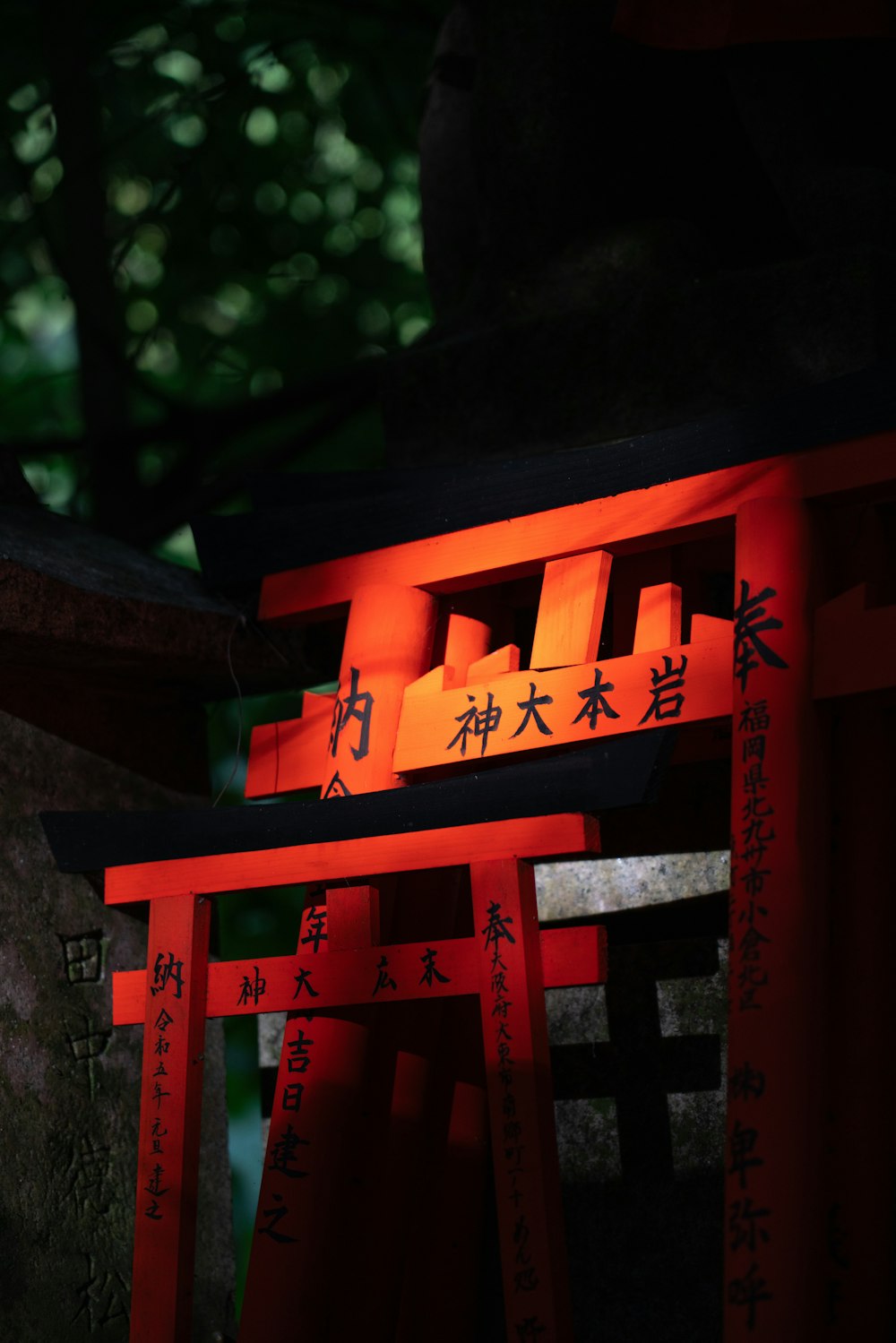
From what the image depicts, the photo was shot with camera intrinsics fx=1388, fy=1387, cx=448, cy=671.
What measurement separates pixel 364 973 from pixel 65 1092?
3.59 ft

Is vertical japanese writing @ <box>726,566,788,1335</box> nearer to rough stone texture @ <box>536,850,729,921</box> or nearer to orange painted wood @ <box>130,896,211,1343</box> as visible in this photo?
rough stone texture @ <box>536,850,729,921</box>

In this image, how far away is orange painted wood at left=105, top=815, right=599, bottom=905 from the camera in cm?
270

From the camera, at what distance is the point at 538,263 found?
411 centimetres

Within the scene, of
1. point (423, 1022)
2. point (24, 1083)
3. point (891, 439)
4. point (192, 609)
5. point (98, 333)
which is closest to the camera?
point (891, 439)

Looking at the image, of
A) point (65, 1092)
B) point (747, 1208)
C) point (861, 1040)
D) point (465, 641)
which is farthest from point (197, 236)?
point (747, 1208)

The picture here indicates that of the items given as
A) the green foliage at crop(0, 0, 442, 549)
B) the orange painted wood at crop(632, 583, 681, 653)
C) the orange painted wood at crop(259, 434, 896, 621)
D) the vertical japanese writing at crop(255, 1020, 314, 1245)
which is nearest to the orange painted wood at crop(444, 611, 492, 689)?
the orange painted wood at crop(259, 434, 896, 621)

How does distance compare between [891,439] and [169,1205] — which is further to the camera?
[169,1205]

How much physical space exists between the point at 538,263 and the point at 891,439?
1.71 m

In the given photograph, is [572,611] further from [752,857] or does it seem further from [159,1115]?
[159,1115]

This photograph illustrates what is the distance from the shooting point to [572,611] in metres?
2.98

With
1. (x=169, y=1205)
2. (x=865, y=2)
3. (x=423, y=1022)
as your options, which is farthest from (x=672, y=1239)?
(x=865, y=2)

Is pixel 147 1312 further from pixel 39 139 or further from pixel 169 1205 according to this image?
pixel 39 139

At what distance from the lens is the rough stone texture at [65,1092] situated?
333 centimetres

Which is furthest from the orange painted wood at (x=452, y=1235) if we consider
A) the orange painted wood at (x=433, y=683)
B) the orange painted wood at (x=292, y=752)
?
the orange painted wood at (x=433, y=683)
